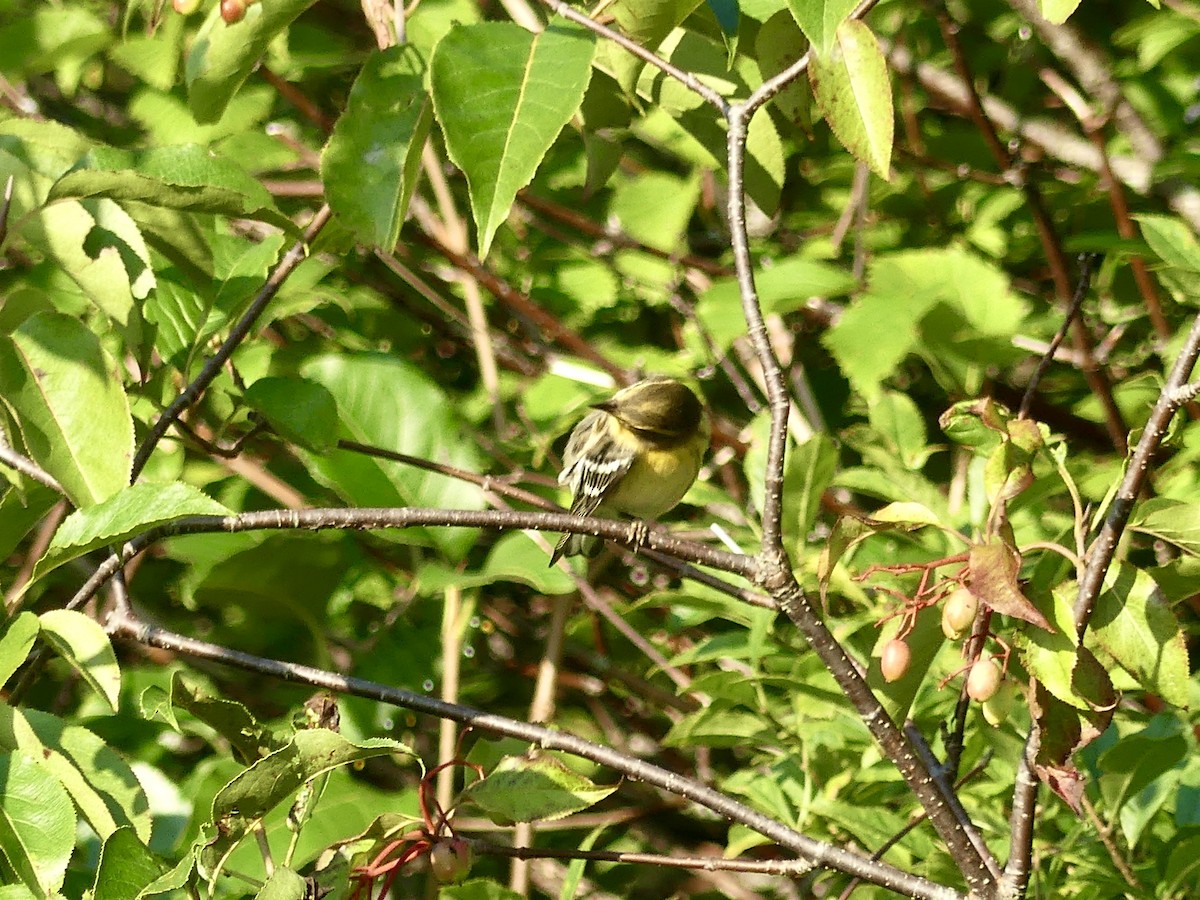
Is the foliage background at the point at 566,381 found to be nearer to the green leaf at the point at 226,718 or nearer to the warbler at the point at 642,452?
the green leaf at the point at 226,718

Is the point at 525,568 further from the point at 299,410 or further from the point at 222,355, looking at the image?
the point at 222,355

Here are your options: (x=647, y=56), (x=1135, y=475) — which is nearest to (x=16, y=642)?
(x=647, y=56)

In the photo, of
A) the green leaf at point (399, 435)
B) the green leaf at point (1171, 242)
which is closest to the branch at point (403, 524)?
the green leaf at point (1171, 242)

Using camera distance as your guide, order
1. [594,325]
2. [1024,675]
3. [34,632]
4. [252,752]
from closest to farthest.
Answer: [34,632] < [252,752] < [1024,675] < [594,325]

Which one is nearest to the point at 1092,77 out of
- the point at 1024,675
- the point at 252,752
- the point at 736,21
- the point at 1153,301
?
the point at 1153,301

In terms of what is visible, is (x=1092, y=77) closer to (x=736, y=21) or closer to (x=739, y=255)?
(x=736, y=21)

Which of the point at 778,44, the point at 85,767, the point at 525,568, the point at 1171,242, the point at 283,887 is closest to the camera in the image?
the point at 283,887
